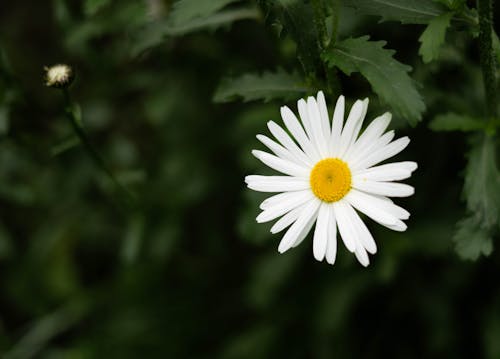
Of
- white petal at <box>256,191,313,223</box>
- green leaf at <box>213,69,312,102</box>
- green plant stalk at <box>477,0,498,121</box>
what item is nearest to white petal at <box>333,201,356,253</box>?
white petal at <box>256,191,313,223</box>

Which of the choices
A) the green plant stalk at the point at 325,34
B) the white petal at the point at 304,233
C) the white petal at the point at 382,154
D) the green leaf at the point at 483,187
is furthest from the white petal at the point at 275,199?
the green leaf at the point at 483,187

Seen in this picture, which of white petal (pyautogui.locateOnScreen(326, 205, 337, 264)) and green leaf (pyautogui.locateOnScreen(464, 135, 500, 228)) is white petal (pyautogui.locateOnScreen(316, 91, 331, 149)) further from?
green leaf (pyautogui.locateOnScreen(464, 135, 500, 228))

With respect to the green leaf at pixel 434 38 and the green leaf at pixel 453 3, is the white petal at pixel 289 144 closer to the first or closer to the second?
the green leaf at pixel 434 38

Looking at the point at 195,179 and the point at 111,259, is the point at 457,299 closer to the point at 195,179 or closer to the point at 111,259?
the point at 195,179

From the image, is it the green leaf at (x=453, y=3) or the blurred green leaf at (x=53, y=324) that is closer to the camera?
the green leaf at (x=453, y=3)

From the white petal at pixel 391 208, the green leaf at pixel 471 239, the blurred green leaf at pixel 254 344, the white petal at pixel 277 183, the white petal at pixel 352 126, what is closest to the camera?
the white petal at pixel 391 208

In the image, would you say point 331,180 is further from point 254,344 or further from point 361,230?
point 254,344
